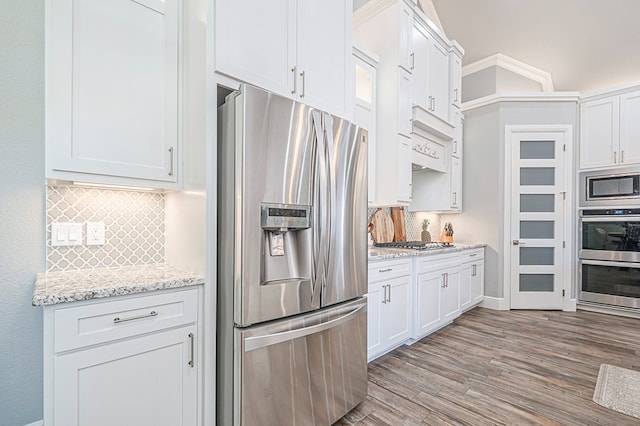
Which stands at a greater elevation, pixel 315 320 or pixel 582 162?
pixel 582 162

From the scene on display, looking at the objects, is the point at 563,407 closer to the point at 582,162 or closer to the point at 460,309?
the point at 460,309

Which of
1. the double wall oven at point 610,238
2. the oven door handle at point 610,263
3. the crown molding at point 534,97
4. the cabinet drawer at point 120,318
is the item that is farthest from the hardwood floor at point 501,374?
the crown molding at point 534,97

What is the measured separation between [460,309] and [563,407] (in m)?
1.67

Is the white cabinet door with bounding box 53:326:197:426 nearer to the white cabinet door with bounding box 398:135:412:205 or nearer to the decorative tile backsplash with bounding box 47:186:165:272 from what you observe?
the decorative tile backsplash with bounding box 47:186:165:272

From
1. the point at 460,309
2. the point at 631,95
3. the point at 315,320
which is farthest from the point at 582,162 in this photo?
the point at 315,320

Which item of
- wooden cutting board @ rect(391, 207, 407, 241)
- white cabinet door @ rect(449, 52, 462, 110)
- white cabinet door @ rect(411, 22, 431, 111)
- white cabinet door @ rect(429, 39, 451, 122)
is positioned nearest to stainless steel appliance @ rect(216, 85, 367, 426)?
white cabinet door @ rect(411, 22, 431, 111)

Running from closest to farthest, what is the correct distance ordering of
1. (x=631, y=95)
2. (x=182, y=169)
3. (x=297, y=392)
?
1. (x=297, y=392)
2. (x=182, y=169)
3. (x=631, y=95)

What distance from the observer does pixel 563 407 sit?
202 centimetres

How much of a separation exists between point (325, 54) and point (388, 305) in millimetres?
1957

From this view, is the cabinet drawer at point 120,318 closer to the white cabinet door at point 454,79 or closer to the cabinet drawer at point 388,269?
the cabinet drawer at point 388,269

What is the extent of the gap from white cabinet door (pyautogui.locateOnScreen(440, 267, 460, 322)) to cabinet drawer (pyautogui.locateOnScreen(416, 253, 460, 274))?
0.24 feet

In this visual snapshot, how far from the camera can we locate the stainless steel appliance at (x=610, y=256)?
3.84 m

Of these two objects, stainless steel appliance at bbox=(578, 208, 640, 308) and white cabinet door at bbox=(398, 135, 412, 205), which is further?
stainless steel appliance at bbox=(578, 208, 640, 308)

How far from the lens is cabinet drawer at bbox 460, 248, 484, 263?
381 centimetres
